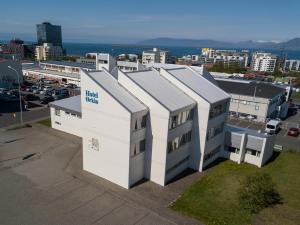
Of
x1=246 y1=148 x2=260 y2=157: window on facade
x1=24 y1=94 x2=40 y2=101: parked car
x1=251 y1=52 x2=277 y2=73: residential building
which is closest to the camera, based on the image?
Result: x1=246 y1=148 x2=260 y2=157: window on facade

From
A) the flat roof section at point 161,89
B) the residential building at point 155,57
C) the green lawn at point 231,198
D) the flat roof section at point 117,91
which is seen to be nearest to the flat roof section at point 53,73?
the flat roof section at point 161,89

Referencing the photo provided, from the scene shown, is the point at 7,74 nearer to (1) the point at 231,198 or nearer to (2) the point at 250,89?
(2) the point at 250,89

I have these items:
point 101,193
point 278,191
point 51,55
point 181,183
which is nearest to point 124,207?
point 101,193

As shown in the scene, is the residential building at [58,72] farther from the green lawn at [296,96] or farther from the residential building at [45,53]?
the residential building at [45,53]

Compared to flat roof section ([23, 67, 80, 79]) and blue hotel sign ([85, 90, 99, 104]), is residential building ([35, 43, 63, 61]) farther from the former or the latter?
blue hotel sign ([85, 90, 99, 104])

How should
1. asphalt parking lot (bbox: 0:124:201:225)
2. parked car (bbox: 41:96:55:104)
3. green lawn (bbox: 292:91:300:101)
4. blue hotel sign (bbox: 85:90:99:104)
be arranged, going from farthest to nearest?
green lawn (bbox: 292:91:300:101) < parked car (bbox: 41:96:55:104) < blue hotel sign (bbox: 85:90:99:104) < asphalt parking lot (bbox: 0:124:201:225)

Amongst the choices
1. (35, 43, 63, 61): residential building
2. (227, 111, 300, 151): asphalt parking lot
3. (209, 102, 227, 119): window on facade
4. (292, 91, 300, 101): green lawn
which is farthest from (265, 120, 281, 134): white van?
(35, 43, 63, 61): residential building
